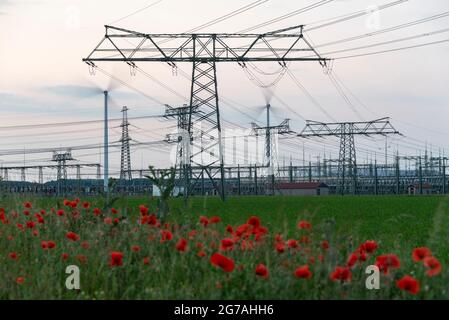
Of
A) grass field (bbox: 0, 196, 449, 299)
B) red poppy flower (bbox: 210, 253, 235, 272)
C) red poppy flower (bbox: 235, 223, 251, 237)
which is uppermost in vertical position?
red poppy flower (bbox: 235, 223, 251, 237)

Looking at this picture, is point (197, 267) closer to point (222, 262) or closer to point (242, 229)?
point (242, 229)

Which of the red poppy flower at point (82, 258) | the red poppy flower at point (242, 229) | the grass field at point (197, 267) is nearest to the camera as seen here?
the grass field at point (197, 267)

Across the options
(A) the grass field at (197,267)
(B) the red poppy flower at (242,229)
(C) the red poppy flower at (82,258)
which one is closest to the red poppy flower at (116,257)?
(A) the grass field at (197,267)

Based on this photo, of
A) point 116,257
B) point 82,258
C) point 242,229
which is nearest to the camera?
point 116,257

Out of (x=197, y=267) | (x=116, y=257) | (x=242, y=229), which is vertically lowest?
(x=197, y=267)

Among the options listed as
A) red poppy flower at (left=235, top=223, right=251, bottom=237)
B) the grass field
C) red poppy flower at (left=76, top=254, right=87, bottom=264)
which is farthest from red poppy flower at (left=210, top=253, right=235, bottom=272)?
red poppy flower at (left=76, top=254, right=87, bottom=264)

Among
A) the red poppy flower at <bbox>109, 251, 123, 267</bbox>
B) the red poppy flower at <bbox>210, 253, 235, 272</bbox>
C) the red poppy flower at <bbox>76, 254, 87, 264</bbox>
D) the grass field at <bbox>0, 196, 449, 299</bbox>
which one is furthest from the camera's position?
the red poppy flower at <bbox>76, 254, 87, 264</bbox>

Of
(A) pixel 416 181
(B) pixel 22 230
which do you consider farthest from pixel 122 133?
(B) pixel 22 230

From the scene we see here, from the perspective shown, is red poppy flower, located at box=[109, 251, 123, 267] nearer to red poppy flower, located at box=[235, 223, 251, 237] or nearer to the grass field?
the grass field

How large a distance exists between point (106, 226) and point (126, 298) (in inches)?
90.8

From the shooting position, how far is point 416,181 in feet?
275

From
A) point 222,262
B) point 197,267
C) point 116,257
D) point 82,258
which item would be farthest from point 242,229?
point 82,258

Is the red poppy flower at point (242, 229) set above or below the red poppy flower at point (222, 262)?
above

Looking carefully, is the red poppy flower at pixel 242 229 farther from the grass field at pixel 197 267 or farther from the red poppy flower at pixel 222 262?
the red poppy flower at pixel 222 262
